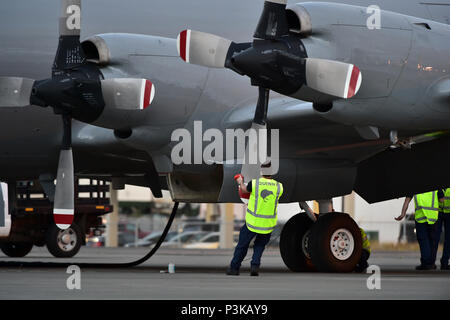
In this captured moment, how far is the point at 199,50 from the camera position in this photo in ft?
51.0

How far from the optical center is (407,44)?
1508cm

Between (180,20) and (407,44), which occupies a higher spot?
(180,20)

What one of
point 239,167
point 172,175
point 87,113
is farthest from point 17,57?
point 239,167

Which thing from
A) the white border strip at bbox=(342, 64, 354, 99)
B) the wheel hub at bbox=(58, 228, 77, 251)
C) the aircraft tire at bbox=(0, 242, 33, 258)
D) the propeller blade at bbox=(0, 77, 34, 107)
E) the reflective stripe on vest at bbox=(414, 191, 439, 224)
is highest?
the propeller blade at bbox=(0, 77, 34, 107)

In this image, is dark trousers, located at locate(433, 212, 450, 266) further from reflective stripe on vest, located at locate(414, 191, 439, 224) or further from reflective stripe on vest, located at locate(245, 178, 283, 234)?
reflective stripe on vest, located at locate(245, 178, 283, 234)

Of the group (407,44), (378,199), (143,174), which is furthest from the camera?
(143,174)

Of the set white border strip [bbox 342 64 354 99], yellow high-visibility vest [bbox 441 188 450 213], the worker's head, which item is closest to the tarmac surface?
the worker's head

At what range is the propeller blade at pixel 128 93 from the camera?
16.4 meters

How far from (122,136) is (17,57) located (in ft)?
8.30

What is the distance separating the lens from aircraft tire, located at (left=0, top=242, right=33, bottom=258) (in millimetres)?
26719

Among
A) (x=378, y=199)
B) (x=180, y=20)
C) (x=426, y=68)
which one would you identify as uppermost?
(x=180, y=20)

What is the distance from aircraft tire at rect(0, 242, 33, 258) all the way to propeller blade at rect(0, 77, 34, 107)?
32.1 feet

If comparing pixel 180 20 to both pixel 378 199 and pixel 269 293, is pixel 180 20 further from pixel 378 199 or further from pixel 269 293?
pixel 269 293

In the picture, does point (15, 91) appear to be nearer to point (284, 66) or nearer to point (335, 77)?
point (284, 66)
